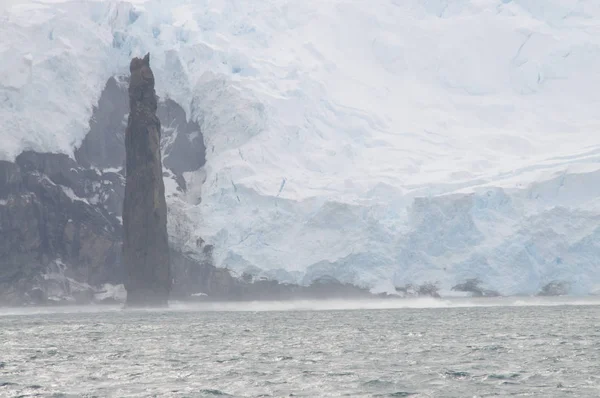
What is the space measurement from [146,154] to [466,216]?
107 feet

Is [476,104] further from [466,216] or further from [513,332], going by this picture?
[513,332]

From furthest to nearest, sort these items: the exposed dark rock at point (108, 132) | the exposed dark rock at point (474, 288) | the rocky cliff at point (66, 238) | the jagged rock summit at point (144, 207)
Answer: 1. the exposed dark rock at point (108, 132)
2. the rocky cliff at point (66, 238)
3. the jagged rock summit at point (144, 207)
4. the exposed dark rock at point (474, 288)

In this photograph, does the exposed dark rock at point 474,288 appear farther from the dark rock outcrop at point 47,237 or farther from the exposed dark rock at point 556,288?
the dark rock outcrop at point 47,237

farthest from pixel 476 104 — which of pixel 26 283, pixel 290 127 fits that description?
pixel 26 283

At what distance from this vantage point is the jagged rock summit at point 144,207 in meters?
109

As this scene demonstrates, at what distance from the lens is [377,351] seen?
51344mm

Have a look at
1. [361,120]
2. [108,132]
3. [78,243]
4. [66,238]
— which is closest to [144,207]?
[78,243]

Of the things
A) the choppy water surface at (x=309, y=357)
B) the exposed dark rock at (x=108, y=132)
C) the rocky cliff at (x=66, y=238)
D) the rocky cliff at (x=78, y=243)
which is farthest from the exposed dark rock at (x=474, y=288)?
the exposed dark rock at (x=108, y=132)

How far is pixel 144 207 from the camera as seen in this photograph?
362 feet

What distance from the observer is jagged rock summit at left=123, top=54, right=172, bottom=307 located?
109125 mm

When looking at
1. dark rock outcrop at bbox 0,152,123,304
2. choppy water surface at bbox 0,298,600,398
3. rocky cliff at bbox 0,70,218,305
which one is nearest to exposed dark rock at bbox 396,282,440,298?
rocky cliff at bbox 0,70,218,305

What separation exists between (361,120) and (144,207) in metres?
32.2

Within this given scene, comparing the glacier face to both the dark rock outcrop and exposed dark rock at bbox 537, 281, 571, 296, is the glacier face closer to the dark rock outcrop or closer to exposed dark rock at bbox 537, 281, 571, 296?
exposed dark rock at bbox 537, 281, 571, 296

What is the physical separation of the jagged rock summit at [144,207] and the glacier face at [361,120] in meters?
6.91
